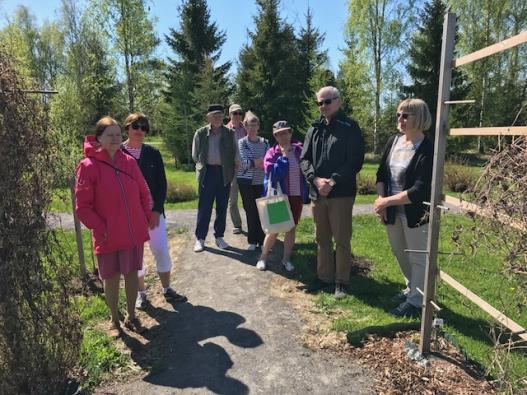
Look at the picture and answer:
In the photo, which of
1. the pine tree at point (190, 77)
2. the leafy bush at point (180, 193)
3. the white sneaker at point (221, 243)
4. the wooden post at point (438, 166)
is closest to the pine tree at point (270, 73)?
the pine tree at point (190, 77)

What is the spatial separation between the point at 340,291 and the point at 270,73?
2410cm

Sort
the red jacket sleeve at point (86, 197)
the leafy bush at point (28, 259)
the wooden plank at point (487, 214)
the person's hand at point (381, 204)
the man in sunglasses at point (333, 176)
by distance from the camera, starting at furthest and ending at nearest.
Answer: the man in sunglasses at point (333, 176) < the person's hand at point (381, 204) < the red jacket sleeve at point (86, 197) < the leafy bush at point (28, 259) < the wooden plank at point (487, 214)

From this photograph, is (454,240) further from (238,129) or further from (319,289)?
(238,129)

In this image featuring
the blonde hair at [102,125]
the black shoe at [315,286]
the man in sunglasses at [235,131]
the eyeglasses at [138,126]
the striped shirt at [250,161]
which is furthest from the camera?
the man in sunglasses at [235,131]

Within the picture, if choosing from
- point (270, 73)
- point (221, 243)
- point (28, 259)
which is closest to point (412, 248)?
point (221, 243)

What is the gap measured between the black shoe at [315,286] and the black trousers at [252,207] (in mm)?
1668

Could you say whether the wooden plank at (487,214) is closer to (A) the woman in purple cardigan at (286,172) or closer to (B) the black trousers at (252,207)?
(A) the woman in purple cardigan at (286,172)

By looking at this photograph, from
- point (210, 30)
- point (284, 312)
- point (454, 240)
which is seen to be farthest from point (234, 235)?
point (210, 30)

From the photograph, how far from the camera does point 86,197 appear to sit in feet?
12.0

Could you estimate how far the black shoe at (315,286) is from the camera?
16.9ft

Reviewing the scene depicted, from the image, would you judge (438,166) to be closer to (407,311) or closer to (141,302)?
(407,311)

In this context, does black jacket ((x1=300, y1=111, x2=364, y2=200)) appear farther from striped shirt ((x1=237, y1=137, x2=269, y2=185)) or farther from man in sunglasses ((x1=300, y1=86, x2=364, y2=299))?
striped shirt ((x1=237, y1=137, x2=269, y2=185))

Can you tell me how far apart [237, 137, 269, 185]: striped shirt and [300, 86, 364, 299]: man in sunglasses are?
57.2 inches

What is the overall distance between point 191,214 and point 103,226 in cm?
621
